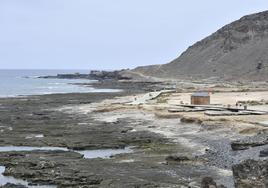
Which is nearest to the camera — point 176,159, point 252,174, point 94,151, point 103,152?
point 252,174

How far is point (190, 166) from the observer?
25.0m

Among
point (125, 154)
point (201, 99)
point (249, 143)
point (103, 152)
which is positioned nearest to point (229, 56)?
point (201, 99)

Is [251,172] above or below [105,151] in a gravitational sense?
above

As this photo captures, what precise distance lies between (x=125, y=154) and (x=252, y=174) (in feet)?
48.7

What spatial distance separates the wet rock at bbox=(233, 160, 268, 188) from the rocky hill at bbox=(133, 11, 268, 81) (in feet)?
369

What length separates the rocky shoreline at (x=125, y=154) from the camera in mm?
22375

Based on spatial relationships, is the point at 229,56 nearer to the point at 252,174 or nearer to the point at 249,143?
the point at 249,143

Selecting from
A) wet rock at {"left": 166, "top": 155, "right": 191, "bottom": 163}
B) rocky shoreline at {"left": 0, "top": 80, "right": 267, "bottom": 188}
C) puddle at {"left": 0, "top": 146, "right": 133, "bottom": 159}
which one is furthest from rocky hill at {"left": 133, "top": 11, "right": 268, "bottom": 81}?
wet rock at {"left": 166, "top": 155, "right": 191, "bottom": 163}

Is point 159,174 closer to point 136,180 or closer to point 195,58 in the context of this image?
point 136,180

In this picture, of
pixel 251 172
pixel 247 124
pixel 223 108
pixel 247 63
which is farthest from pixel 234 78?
pixel 251 172

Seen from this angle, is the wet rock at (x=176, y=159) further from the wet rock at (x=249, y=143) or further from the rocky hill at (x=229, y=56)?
the rocky hill at (x=229, y=56)

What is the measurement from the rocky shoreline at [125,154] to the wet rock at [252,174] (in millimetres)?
28

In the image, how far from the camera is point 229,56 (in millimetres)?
158250

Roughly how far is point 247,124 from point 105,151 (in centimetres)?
1040
